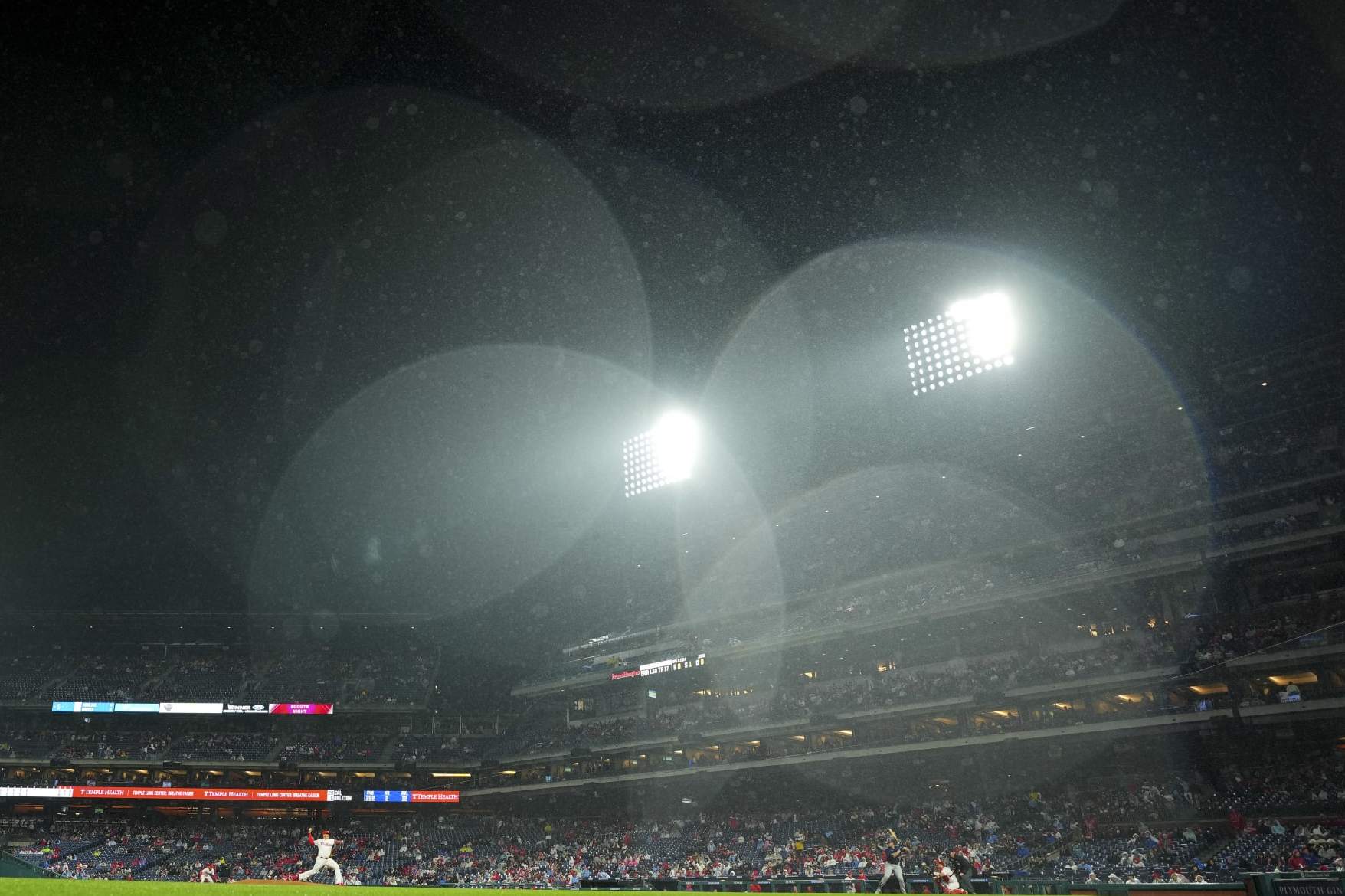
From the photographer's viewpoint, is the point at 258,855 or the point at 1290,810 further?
the point at 258,855

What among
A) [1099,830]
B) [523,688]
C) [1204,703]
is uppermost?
[523,688]

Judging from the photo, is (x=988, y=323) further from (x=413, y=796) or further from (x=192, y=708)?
(x=192, y=708)

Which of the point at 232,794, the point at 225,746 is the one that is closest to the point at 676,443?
the point at 232,794

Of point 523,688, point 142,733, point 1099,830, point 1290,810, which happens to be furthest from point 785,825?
point 142,733

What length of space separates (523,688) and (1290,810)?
4460cm

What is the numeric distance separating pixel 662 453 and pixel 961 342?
20396 millimetres

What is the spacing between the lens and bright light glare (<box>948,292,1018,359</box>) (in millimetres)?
40188

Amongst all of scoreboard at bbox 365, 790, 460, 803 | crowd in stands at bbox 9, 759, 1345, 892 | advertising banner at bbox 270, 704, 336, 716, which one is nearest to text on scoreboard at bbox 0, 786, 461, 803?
scoreboard at bbox 365, 790, 460, 803

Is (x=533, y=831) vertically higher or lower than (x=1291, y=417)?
lower

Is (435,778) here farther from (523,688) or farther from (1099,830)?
(1099,830)

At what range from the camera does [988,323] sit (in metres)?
41.2

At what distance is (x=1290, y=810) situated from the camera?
84.1ft

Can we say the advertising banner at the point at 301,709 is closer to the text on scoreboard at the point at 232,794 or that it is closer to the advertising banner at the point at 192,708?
the advertising banner at the point at 192,708

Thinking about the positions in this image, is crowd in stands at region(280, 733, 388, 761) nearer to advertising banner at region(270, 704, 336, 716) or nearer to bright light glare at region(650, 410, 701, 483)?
advertising banner at region(270, 704, 336, 716)
